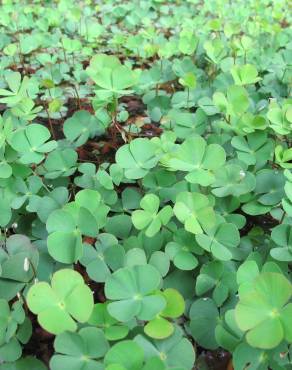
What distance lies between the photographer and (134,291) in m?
0.92

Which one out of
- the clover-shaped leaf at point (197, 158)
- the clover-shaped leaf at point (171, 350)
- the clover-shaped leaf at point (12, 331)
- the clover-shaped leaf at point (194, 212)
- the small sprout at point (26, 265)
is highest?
the clover-shaped leaf at point (197, 158)

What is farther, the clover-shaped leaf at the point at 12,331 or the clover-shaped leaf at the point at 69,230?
the clover-shaped leaf at the point at 69,230

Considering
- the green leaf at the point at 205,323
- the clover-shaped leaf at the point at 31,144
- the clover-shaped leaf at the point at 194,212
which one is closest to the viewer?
the green leaf at the point at 205,323

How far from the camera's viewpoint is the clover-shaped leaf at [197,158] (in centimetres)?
119

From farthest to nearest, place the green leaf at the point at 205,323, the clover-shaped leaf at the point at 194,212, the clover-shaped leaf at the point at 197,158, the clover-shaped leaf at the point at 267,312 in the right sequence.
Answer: the clover-shaped leaf at the point at 197,158 → the clover-shaped leaf at the point at 194,212 → the green leaf at the point at 205,323 → the clover-shaped leaf at the point at 267,312

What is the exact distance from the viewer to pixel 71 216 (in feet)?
3.45

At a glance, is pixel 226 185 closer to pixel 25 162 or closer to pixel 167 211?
pixel 167 211

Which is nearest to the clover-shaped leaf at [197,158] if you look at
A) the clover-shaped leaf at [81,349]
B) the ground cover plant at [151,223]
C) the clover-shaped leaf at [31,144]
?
the ground cover plant at [151,223]

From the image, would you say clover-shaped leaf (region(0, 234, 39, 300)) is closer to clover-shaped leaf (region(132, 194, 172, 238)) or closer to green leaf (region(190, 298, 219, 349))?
clover-shaped leaf (region(132, 194, 172, 238))

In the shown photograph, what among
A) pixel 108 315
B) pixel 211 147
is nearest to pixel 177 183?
pixel 211 147

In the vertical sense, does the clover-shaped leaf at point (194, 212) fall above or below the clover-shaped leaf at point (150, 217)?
above

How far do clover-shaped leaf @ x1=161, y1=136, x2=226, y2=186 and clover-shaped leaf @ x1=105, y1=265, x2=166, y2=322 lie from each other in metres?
0.36

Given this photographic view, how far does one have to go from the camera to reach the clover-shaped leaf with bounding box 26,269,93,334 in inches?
33.0

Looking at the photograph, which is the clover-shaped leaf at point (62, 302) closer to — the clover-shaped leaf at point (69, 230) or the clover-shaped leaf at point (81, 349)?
the clover-shaped leaf at point (81, 349)
